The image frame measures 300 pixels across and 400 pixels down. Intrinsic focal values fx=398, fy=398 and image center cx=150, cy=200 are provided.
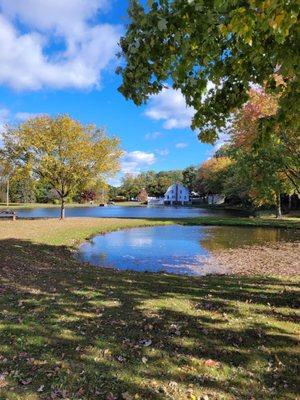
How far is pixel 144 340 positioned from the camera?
6.14m

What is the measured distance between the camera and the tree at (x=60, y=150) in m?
35.8

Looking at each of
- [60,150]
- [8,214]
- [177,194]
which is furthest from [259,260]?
[177,194]

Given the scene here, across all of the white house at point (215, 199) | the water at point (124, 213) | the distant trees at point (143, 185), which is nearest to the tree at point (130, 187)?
the distant trees at point (143, 185)

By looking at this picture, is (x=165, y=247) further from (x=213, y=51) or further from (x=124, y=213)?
(x=124, y=213)

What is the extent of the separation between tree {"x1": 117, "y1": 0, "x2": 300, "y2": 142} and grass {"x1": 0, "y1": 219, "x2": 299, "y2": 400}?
3.60 metres

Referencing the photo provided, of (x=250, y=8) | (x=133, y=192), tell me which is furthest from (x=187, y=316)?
(x=133, y=192)

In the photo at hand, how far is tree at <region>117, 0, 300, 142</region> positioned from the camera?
393 centimetres

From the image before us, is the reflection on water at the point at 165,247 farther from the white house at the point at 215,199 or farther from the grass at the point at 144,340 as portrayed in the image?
the white house at the point at 215,199

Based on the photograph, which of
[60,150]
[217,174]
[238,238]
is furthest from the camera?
[217,174]

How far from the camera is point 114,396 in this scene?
457cm

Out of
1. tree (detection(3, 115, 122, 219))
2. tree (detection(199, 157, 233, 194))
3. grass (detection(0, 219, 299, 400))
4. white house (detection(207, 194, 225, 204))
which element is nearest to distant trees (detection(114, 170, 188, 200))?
white house (detection(207, 194, 225, 204))

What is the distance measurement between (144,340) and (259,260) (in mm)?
12546

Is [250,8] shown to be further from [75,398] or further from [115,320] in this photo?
[115,320]

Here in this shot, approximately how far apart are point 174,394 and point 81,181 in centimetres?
3439
